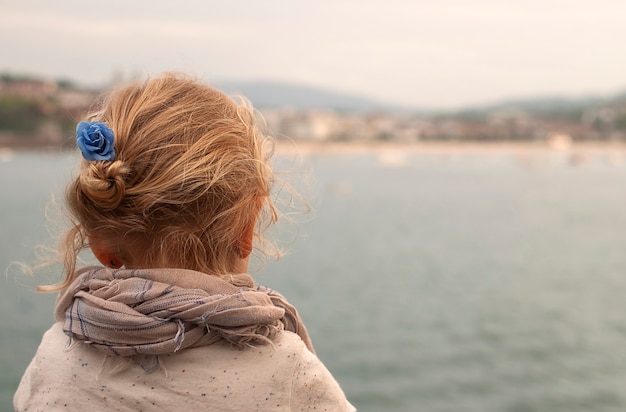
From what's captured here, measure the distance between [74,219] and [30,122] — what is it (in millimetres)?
69654

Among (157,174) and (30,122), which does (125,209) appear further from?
(30,122)

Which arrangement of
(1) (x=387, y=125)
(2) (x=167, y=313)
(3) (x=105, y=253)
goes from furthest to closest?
(1) (x=387, y=125) < (3) (x=105, y=253) < (2) (x=167, y=313)

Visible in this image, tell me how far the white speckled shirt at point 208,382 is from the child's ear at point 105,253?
0.12 metres

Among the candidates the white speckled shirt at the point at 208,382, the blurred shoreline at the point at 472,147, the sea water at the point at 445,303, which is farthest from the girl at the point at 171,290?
the blurred shoreline at the point at 472,147

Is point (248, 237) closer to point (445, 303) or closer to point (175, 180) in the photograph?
point (175, 180)

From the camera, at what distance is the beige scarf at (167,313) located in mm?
854

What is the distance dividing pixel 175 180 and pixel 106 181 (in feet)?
0.28

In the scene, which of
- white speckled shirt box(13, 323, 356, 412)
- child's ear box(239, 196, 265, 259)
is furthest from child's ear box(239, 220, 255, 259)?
white speckled shirt box(13, 323, 356, 412)

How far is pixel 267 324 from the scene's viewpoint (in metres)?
0.89

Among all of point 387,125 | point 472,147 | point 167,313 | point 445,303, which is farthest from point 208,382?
point 387,125

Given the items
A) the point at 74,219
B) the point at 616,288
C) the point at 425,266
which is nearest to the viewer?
the point at 74,219

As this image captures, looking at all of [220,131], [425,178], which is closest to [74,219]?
[220,131]

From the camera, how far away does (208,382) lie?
2.90ft

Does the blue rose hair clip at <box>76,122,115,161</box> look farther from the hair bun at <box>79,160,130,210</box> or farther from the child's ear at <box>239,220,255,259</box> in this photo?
the child's ear at <box>239,220,255,259</box>
